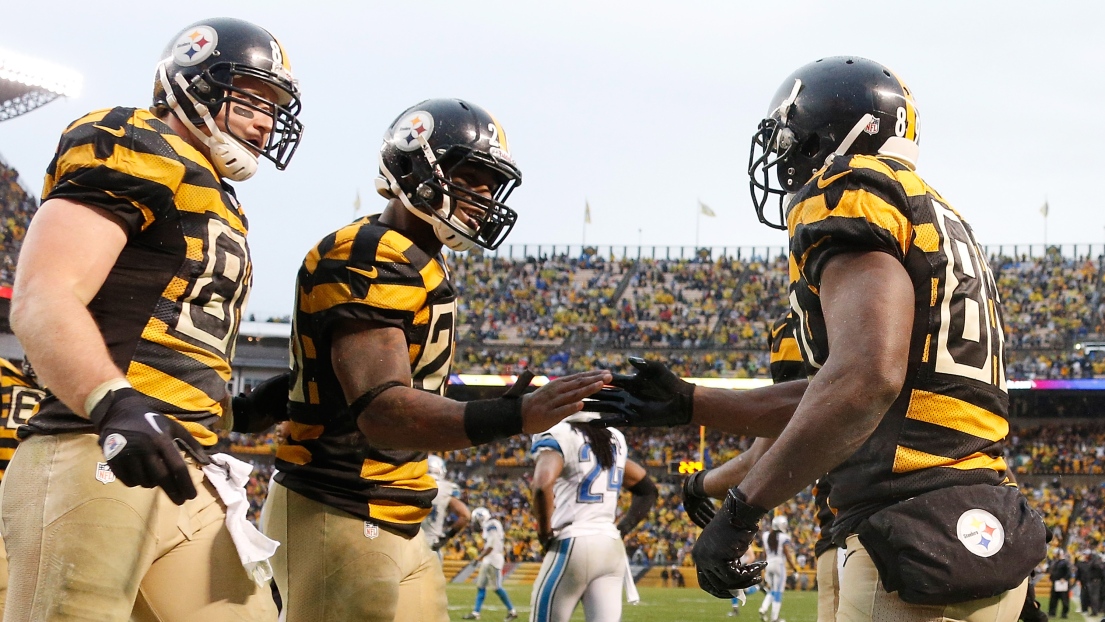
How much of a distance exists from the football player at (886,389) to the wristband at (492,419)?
0.65 metres

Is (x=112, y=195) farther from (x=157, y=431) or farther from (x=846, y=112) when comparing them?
(x=846, y=112)

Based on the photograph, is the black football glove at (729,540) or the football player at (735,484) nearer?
the black football glove at (729,540)

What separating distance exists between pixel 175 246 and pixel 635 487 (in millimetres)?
5637

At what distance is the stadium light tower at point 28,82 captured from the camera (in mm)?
37500

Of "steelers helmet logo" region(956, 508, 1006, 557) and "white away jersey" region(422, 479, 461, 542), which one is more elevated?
"steelers helmet logo" region(956, 508, 1006, 557)

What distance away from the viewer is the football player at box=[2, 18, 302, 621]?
9.41 feet

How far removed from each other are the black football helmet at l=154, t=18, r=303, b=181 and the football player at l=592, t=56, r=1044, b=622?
1824 mm

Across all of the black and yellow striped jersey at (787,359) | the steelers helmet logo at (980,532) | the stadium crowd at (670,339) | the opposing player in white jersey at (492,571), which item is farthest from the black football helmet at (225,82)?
the stadium crowd at (670,339)

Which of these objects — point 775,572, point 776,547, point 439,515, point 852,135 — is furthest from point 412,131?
point 776,547

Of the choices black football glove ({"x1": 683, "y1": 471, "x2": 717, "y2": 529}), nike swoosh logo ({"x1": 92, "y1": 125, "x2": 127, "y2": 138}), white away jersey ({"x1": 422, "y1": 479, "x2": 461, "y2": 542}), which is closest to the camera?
nike swoosh logo ({"x1": 92, "y1": 125, "x2": 127, "y2": 138})

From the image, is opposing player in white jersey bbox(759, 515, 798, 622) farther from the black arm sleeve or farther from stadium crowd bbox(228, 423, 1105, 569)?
stadium crowd bbox(228, 423, 1105, 569)

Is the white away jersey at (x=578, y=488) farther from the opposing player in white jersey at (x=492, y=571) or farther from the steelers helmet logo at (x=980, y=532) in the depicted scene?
the opposing player in white jersey at (x=492, y=571)

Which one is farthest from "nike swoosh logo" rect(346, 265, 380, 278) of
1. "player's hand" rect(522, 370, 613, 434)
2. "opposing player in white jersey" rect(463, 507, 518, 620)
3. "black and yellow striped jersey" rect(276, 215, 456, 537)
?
"opposing player in white jersey" rect(463, 507, 518, 620)

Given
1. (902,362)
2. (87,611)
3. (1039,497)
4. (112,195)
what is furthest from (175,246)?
(1039,497)
